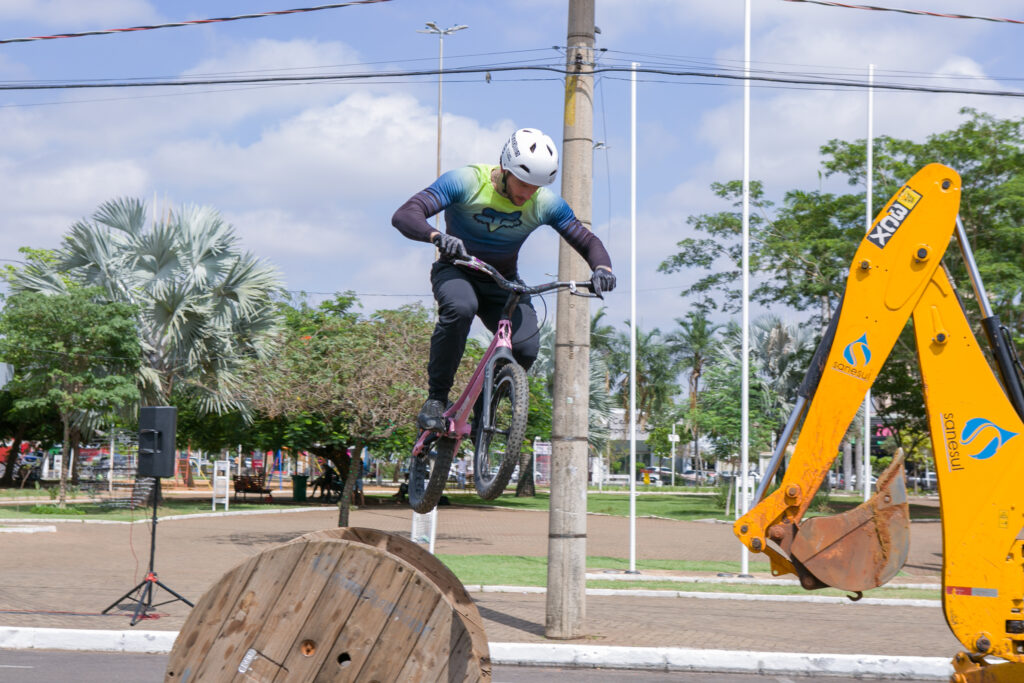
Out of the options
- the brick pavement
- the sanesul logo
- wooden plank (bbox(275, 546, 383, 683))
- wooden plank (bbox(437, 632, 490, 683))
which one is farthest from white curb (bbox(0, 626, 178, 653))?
the sanesul logo

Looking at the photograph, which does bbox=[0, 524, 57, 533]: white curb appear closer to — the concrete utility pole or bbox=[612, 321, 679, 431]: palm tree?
the concrete utility pole

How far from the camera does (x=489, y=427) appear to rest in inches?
198

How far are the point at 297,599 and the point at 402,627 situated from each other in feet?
1.22

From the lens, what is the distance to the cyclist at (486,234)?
4629 millimetres

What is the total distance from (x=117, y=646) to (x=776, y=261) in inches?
880

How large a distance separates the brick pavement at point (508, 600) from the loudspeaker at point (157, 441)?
1531mm

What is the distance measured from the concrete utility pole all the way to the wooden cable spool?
6800mm

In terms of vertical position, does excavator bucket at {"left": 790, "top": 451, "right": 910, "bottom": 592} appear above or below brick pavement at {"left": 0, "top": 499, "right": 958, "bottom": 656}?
above

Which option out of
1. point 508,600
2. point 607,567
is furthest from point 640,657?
point 607,567

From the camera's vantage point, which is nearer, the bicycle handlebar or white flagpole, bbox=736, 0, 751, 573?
the bicycle handlebar

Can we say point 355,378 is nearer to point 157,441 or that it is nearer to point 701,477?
point 157,441

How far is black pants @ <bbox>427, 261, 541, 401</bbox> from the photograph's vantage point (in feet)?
16.4

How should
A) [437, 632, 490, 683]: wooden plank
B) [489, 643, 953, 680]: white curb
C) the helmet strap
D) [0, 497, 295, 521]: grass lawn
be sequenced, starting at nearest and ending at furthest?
[437, 632, 490, 683]: wooden plank < the helmet strap < [489, 643, 953, 680]: white curb < [0, 497, 295, 521]: grass lawn

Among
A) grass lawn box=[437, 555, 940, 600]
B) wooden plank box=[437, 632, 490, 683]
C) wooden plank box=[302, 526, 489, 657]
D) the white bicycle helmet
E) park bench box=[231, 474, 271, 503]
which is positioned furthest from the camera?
park bench box=[231, 474, 271, 503]
